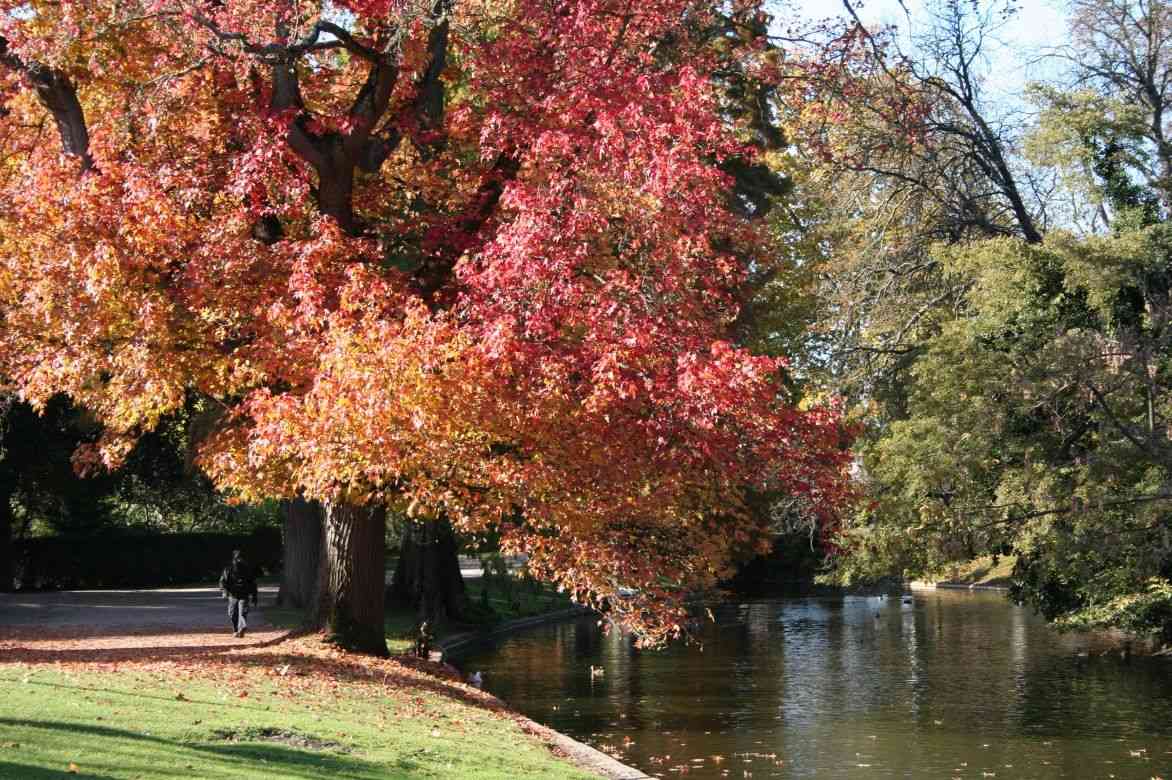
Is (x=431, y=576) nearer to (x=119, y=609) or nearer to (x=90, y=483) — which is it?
(x=119, y=609)

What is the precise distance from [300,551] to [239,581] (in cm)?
660

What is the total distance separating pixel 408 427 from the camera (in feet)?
46.5

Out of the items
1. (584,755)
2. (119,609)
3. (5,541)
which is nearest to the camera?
(584,755)

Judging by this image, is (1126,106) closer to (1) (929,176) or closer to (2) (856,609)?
(1) (929,176)

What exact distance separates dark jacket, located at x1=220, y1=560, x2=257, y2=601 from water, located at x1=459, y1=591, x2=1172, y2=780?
4.68 meters

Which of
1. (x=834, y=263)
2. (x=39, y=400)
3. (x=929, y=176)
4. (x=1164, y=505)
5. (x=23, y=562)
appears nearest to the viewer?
(x=39, y=400)

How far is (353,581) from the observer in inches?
768

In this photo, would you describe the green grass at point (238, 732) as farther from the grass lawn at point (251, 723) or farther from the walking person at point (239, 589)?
the walking person at point (239, 589)

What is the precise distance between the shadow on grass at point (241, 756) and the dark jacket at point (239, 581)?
11547 mm

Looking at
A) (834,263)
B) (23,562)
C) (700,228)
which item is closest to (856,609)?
(834,263)

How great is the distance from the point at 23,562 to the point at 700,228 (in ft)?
96.1

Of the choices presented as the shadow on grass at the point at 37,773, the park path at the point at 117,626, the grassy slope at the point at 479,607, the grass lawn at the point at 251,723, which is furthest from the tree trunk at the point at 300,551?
the shadow on grass at the point at 37,773

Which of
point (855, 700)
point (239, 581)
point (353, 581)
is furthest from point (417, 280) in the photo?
point (855, 700)

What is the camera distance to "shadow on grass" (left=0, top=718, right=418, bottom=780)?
31.4 ft
